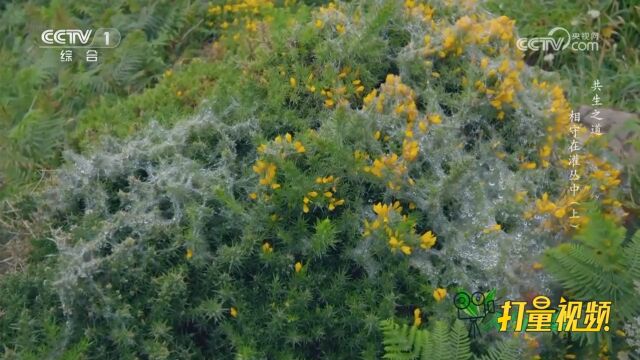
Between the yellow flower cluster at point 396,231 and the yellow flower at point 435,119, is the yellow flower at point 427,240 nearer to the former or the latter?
the yellow flower cluster at point 396,231

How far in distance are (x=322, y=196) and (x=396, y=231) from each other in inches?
12.0

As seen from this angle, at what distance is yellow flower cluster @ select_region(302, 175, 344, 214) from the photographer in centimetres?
277

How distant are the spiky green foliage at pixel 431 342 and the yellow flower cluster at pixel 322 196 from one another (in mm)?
530

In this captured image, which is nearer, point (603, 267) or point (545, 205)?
point (603, 267)

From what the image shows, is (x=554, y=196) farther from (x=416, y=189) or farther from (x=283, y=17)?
(x=283, y=17)

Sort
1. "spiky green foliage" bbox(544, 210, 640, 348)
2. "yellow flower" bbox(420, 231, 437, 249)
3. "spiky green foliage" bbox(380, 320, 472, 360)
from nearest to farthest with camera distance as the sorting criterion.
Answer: "spiky green foliage" bbox(380, 320, 472, 360) → "spiky green foliage" bbox(544, 210, 640, 348) → "yellow flower" bbox(420, 231, 437, 249)

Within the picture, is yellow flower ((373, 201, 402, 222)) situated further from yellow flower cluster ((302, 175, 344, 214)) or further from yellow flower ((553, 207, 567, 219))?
yellow flower ((553, 207, 567, 219))

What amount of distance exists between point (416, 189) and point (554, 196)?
68 cm

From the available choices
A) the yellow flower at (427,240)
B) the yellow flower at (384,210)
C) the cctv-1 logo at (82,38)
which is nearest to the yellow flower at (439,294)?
the yellow flower at (427,240)

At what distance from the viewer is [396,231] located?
2717mm

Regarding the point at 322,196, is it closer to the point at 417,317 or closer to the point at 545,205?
the point at 417,317

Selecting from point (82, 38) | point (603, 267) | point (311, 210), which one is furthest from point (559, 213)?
point (82, 38)

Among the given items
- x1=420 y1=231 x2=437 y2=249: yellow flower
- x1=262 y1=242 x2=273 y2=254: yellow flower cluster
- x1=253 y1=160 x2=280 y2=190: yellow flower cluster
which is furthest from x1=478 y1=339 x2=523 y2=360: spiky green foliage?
x1=253 y1=160 x2=280 y2=190: yellow flower cluster

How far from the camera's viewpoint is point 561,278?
8.71 feet
